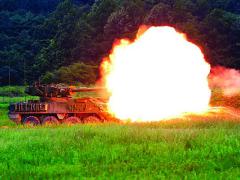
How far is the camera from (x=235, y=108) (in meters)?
38.9

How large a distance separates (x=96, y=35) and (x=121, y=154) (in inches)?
2200

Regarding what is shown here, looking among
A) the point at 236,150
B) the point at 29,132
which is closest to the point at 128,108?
the point at 29,132

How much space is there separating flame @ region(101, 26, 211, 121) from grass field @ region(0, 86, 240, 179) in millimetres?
7642

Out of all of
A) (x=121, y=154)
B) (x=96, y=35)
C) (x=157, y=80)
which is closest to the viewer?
(x=121, y=154)

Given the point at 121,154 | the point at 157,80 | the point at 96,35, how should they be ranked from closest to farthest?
the point at 121,154
the point at 157,80
the point at 96,35

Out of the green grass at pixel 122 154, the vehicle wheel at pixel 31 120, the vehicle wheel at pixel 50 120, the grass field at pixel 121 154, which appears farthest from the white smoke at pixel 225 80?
the grass field at pixel 121 154

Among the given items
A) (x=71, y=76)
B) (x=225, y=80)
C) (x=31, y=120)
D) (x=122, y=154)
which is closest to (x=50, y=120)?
(x=31, y=120)

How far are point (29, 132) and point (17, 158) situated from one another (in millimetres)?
6371

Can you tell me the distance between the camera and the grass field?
51.4 feet

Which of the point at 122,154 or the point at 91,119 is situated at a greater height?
the point at 91,119

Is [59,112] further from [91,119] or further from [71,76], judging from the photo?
[71,76]

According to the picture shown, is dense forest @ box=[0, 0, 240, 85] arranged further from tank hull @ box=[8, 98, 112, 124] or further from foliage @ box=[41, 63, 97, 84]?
tank hull @ box=[8, 98, 112, 124]

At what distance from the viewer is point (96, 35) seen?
73.0m

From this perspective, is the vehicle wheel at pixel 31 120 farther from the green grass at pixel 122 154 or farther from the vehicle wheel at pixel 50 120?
the green grass at pixel 122 154
